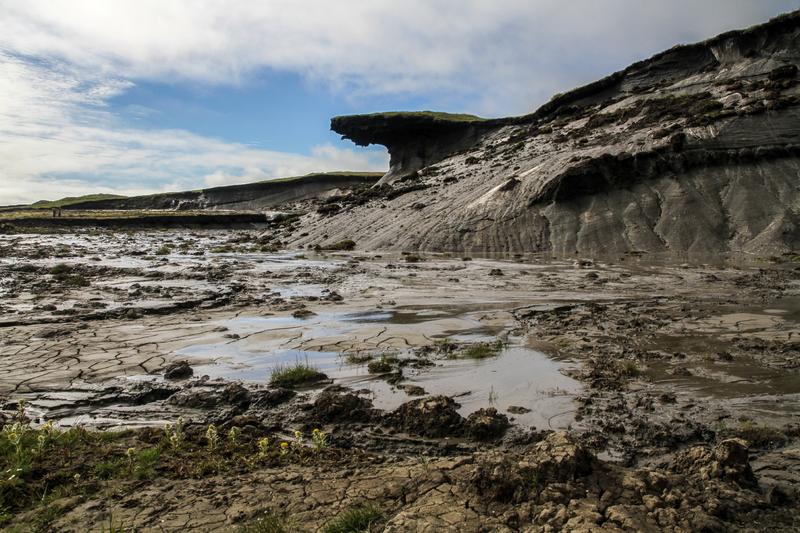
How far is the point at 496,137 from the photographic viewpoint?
60.4m

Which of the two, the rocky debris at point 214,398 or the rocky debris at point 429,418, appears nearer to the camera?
the rocky debris at point 429,418

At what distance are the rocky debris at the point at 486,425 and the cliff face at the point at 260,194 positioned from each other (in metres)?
83.6

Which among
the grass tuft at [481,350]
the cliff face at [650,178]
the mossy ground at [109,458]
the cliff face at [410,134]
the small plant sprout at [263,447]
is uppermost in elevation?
the cliff face at [410,134]

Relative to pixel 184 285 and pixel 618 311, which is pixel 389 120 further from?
pixel 618 311

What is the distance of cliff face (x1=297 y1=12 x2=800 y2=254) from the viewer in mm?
29062

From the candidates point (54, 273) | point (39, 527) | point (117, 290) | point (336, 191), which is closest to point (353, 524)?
point (39, 527)

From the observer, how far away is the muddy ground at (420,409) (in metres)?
4.29

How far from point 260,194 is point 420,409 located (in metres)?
94.0

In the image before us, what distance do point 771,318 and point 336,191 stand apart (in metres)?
82.3

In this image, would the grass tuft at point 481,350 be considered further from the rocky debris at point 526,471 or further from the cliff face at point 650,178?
the cliff face at point 650,178

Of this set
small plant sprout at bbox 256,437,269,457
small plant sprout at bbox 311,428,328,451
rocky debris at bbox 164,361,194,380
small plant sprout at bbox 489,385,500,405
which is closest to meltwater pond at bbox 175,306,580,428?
small plant sprout at bbox 489,385,500,405

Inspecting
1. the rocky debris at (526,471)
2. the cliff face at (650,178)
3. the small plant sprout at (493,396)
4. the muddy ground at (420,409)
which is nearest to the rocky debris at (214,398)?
the muddy ground at (420,409)

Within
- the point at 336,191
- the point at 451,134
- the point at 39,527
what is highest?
the point at 451,134

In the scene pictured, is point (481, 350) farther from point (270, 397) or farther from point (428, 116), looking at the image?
point (428, 116)
